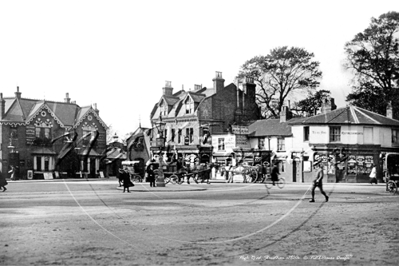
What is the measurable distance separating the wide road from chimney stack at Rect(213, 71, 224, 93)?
43.9m

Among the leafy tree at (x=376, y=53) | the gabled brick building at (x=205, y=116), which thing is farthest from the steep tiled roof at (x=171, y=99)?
the leafy tree at (x=376, y=53)

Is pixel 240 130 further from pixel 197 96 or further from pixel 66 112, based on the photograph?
pixel 66 112

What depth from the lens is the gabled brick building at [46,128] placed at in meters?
13.2

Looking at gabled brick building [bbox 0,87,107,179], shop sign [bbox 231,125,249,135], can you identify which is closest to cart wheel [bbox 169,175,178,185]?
shop sign [bbox 231,125,249,135]

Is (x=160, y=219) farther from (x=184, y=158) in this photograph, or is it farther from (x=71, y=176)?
(x=184, y=158)

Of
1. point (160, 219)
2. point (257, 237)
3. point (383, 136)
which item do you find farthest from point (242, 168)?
point (257, 237)

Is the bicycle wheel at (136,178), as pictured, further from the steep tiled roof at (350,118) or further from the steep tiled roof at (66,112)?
the steep tiled roof at (66,112)

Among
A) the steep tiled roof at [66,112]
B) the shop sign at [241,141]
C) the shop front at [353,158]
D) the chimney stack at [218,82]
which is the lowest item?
the shop front at [353,158]

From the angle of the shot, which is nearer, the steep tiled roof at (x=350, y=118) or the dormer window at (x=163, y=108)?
the steep tiled roof at (x=350, y=118)

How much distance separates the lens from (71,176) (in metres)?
15.4

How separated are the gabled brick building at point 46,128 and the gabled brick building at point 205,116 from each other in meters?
44.2

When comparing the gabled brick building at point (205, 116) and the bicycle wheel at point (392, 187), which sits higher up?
the gabled brick building at point (205, 116)

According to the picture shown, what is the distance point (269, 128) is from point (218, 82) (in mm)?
9429

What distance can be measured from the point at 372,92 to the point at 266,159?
107 ft
